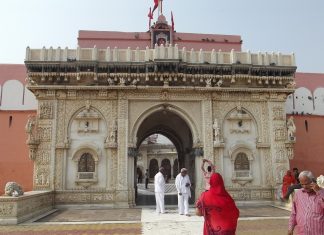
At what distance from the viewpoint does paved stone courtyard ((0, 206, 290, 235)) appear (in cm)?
735

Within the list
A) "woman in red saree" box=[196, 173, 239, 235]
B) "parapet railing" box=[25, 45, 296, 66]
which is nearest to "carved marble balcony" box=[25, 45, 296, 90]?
"parapet railing" box=[25, 45, 296, 66]

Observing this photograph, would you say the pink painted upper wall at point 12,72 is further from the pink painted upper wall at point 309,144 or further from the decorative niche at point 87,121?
the pink painted upper wall at point 309,144

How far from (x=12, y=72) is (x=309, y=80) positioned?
1337 centimetres

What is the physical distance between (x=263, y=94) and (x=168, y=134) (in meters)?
5.80

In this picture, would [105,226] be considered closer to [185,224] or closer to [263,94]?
[185,224]

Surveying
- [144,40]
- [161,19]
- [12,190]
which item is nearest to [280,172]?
[144,40]

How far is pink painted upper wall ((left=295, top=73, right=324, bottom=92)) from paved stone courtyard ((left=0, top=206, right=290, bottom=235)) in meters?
7.36

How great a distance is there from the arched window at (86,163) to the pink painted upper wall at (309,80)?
993 cm

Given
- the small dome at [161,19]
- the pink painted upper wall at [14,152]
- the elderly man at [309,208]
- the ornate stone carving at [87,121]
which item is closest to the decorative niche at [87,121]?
the ornate stone carving at [87,121]

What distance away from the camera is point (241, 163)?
12.9 m

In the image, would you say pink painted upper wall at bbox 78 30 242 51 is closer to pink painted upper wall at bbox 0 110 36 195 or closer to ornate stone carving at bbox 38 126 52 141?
pink painted upper wall at bbox 0 110 36 195

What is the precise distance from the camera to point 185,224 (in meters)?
8.23

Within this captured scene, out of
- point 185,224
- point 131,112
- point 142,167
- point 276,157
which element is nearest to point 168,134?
point 131,112

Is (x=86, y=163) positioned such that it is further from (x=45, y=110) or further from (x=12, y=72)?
(x=12, y=72)
